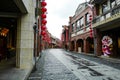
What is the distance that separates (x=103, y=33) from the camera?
2605 cm

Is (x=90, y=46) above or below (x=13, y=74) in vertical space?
above

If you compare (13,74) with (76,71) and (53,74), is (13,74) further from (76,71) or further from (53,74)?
(76,71)

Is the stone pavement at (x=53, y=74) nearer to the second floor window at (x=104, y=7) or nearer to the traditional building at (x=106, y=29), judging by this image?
the traditional building at (x=106, y=29)

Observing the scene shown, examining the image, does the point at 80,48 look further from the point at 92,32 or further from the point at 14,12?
the point at 14,12

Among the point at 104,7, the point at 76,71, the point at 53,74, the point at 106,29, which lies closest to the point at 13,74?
the point at 53,74

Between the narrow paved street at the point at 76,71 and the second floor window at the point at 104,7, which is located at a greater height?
the second floor window at the point at 104,7

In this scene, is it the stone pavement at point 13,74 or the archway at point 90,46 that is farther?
the archway at point 90,46

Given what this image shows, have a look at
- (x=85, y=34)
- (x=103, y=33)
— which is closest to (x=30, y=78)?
(x=103, y=33)

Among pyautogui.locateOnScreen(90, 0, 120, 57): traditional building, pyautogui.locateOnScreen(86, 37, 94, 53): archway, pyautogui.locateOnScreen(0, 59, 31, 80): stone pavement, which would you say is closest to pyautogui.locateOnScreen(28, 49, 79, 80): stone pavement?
pyautogui.locateOnScreen(0, 59, 31, 80): stone pavement

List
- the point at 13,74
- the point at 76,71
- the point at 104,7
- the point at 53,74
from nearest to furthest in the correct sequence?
the point at 13,74
the point at 53,74
the point at 76,71
the point at 104,7

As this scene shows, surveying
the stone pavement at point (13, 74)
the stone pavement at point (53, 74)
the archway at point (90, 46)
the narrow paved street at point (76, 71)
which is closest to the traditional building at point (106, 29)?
the narrow paved street at point (76, 71)

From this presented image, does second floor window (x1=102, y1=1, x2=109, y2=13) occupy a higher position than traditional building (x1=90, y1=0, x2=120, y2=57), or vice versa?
second floor window (x1=102, y1=1, x2=109, y2=13)

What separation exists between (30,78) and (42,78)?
0.60m

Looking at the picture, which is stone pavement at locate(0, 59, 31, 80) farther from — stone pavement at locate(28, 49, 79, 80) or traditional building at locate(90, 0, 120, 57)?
traditional building at locate(90, 0, 120, 57)
